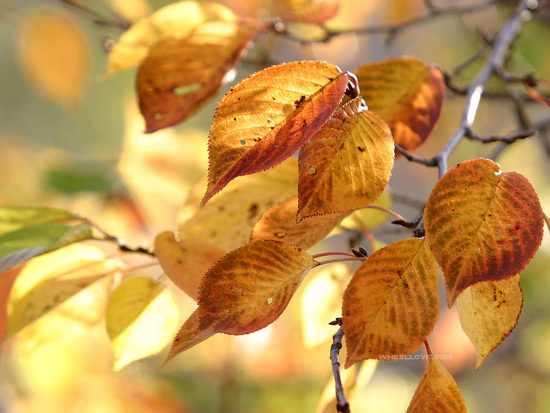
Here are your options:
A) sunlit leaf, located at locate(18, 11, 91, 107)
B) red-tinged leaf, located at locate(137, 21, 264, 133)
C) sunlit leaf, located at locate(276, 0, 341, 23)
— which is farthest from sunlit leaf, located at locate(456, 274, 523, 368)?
sunlit leaf, located at locate(18, 11, 91, 107)

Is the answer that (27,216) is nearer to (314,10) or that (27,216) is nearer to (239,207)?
(239,207)

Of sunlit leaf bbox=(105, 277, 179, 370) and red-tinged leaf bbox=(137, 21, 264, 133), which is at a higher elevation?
red-tinged leaf bbox=(137, 21, 264, 133)

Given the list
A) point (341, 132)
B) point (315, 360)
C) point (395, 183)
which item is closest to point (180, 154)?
point (341, 132)

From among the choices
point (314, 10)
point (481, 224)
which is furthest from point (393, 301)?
point (314, 10)

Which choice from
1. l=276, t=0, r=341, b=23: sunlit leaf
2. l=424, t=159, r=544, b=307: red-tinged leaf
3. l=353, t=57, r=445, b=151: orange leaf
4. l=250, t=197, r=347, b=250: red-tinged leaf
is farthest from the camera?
l=276, t=0, r=341, b=23: sunlit leaf

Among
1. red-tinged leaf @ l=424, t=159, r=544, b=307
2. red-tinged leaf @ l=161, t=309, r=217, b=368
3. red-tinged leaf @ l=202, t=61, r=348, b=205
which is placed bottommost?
red-tinged leaf @ l=161, t=309, r=217, b=368

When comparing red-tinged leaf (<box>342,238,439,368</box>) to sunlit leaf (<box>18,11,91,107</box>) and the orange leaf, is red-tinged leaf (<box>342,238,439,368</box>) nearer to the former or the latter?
the orange leaf

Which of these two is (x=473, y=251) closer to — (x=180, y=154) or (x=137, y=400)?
(x=180, y=154)
